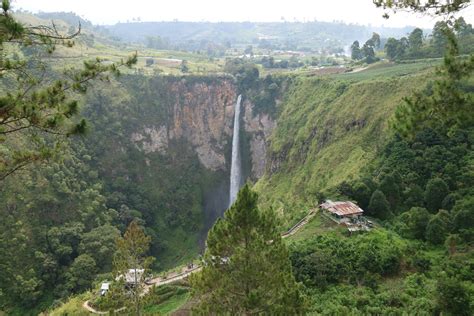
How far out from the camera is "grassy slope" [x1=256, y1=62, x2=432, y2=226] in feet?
125

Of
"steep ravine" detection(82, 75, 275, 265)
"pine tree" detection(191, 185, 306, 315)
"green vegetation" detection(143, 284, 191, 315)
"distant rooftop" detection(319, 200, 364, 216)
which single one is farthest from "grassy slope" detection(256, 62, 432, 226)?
"pine tree" detection(191, 185, 306, 315)

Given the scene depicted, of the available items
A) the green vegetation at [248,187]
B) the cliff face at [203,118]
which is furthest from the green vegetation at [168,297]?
the cliff face at [203,118]

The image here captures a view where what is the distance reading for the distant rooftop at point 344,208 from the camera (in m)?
26.4

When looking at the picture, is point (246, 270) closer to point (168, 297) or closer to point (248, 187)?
point (248, 187)

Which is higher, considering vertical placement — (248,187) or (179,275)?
(248,187)

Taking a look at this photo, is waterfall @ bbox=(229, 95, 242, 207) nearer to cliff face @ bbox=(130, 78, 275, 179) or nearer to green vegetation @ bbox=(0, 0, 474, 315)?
cliff face @ bbox=(130, 78, 275, 179)

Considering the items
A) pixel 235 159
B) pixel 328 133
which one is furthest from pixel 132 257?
pixel 235 159

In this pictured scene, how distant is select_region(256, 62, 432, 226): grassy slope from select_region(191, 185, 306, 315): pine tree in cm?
1779

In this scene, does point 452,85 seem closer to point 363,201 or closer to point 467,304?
point 467,304

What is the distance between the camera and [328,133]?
4556 cm

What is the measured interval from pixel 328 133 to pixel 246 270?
33881 mm

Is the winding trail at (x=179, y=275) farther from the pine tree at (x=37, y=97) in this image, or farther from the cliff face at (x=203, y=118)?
the cliff face at (x=203, y=118)

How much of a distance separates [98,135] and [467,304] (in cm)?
5538

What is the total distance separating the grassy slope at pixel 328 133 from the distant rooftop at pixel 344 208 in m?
3.81
